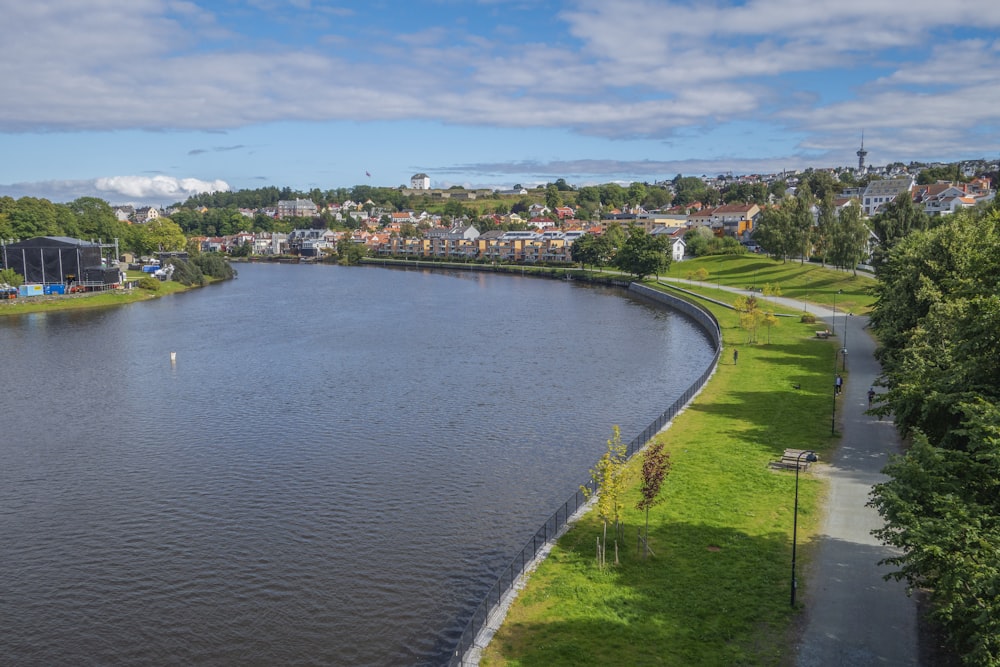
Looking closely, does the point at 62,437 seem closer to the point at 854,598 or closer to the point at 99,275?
the point at 854,598

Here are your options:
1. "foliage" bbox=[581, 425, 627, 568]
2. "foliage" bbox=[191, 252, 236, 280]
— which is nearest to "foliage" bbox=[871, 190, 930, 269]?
"foliage" bbox=[581, 425, 627, 568]

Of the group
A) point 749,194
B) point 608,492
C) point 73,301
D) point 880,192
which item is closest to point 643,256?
point 73,301

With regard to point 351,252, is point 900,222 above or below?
above

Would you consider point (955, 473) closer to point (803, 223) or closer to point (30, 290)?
point (803, 223)

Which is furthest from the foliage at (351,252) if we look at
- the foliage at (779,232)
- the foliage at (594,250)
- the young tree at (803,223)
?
the young tree at (803,223)

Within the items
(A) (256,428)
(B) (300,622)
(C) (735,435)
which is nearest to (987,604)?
(B) (300,622)

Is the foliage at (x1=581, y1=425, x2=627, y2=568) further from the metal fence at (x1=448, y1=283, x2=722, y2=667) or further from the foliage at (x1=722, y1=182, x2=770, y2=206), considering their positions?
the foliage at (x1=722, y1=182, x2=770, y2=206)
